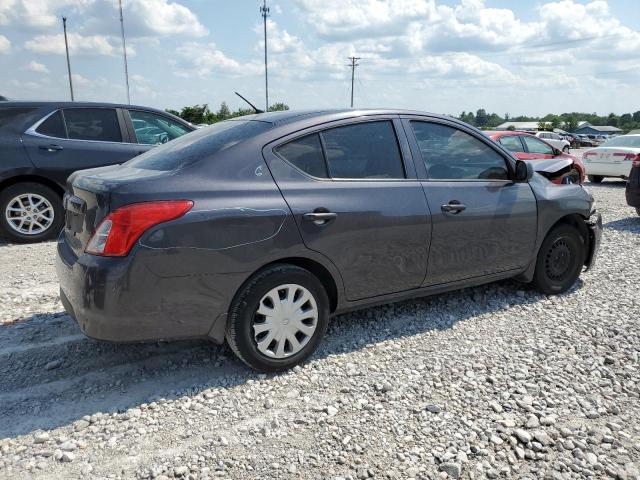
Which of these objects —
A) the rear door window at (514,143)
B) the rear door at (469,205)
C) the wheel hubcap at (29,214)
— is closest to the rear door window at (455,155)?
the rear door at (469,205)

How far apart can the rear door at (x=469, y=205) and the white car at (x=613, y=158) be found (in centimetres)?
1149

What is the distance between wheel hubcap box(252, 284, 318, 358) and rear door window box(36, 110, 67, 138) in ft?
16.7

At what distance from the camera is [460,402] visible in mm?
3041

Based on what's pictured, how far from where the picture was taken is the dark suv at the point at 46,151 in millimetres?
6562

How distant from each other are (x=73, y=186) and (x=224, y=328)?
4.36 feet

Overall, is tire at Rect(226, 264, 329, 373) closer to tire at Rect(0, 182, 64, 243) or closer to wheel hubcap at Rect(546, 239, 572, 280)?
wheel hubcap at Rect(546, 239, 572, 280)

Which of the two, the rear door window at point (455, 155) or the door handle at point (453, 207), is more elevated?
the rear door window at point (455, 155)

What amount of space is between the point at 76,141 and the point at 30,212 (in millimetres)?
1080

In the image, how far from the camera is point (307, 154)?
3406 millimetres

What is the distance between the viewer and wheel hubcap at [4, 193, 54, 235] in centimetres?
661

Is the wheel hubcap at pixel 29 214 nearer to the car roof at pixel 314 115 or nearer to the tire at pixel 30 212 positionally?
the tire at pixel 30 212

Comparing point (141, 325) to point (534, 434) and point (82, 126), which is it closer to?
point (534, 434)

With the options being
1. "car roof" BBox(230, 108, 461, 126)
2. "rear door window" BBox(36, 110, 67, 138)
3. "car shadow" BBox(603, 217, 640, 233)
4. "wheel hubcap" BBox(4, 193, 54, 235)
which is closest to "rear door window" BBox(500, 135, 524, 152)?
"car shadow" BBox(603, 217, 640, 233)

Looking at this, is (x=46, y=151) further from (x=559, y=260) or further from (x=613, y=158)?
(x=613, y=158)
